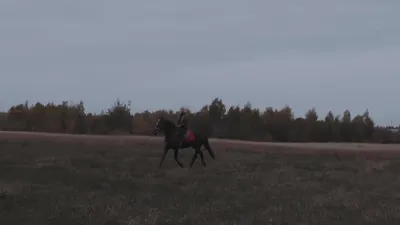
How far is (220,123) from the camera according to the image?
3098 inches

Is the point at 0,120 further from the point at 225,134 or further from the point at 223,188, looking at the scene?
the point at 223,188

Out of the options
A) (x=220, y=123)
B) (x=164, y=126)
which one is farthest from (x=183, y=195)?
(x=220, y=123)

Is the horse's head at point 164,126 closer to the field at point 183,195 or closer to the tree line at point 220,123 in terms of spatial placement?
the field at point 183,195

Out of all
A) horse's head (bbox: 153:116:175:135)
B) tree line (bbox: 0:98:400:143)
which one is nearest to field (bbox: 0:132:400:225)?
horse's head (bbox: 153:116:175:135)

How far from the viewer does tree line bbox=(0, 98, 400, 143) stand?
7519 cm

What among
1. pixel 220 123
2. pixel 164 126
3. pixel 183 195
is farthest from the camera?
pixel 220 123

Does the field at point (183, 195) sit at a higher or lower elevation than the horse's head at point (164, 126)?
lower

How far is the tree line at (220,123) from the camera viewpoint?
75188mm

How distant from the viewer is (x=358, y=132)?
84.8 m

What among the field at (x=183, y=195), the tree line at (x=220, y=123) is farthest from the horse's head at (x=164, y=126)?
the tree line at (x=220, y=123)

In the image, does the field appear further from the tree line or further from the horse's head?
the tree line

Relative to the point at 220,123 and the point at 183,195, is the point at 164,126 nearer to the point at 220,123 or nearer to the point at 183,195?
the point at 183,195

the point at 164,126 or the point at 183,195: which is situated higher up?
the point at 164,126

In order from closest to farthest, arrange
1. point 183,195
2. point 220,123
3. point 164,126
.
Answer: point 183,195 → point 164,126 → point 220,123
